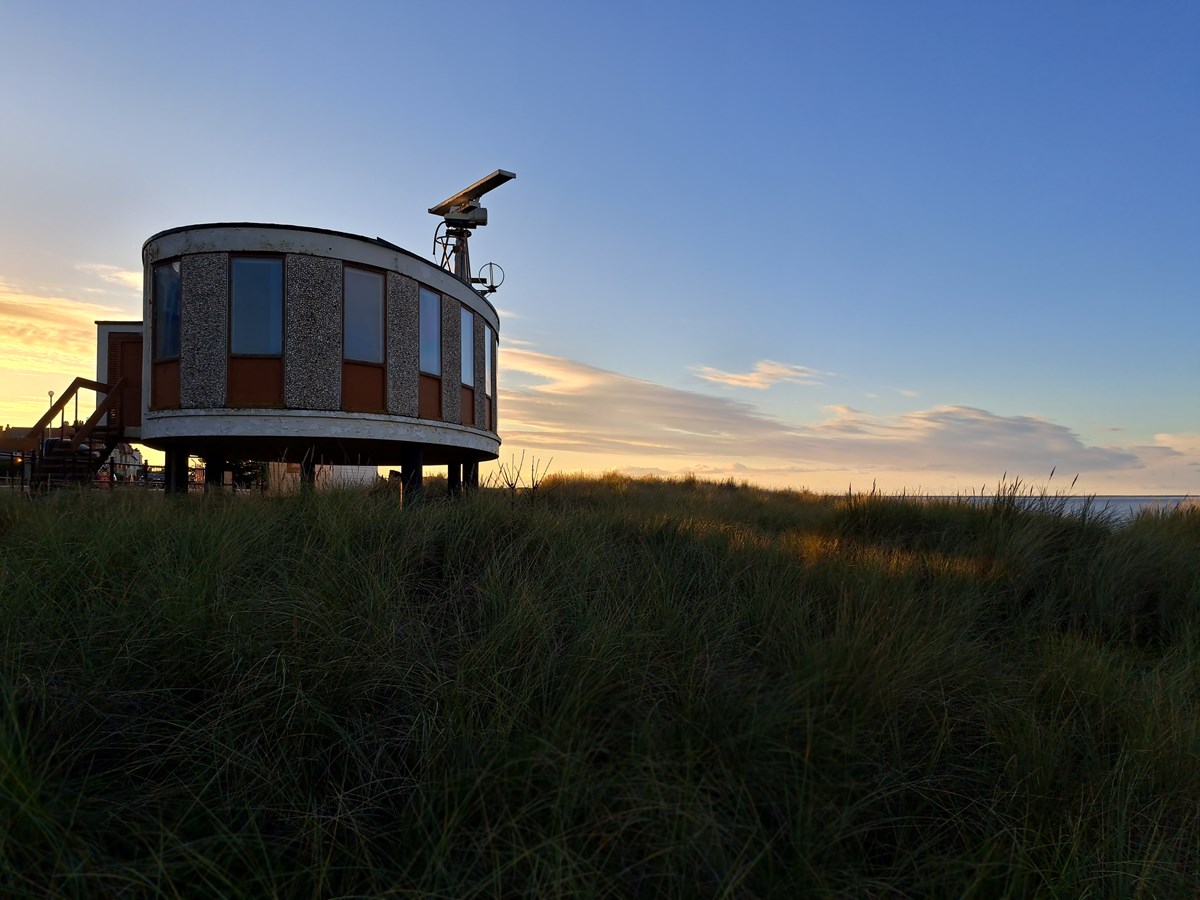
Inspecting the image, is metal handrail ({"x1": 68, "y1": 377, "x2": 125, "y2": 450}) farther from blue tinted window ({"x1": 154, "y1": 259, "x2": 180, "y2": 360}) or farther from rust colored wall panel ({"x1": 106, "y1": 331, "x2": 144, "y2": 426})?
blue tinted window ({"x1": 154, "y1": 259, "x2": 180, "y2": 360})

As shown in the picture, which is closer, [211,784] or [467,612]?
[211,784]

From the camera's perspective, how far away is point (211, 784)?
251cm

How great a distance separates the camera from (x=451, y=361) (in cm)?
1170

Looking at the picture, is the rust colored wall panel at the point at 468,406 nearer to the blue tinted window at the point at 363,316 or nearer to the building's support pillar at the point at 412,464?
the building's support pillar at the point at 412,464

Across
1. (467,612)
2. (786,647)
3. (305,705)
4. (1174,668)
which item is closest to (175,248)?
(467,612)

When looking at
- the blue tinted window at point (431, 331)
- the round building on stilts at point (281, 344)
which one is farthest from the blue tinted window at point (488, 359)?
the round building on stilts at point (281, 344)

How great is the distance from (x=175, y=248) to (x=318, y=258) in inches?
75.9

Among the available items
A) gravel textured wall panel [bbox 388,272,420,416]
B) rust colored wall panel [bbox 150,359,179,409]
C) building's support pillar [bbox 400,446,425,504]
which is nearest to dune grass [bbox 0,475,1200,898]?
rust colored wall panel [bbox 150,359,179,409]

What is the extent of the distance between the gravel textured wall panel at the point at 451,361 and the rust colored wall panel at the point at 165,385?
3.69m

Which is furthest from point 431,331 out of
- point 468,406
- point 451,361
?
point 468,406

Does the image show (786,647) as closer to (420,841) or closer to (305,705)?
(420,841)

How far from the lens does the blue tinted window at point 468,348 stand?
1236 cm

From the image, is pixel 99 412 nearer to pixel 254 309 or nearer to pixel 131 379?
pixel 131 379

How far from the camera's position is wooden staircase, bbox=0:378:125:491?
40.2 feet
